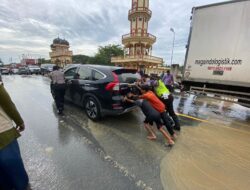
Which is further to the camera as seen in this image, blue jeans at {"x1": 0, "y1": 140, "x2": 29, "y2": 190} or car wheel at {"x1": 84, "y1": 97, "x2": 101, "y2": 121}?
car wheel at {"x1": 84, "y1": 97, "x2": 101, "y2": 121}

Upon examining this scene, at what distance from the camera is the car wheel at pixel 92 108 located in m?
4.78

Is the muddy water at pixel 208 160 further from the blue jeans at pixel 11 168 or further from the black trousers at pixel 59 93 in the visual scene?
the black trousers at pixel 59 93

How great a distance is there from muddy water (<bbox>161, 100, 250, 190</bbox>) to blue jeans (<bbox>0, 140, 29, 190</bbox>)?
2022 mm

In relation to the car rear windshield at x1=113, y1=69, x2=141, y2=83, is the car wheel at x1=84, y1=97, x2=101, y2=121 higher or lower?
lower

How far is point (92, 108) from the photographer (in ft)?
16.3

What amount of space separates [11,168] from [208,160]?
3290mm

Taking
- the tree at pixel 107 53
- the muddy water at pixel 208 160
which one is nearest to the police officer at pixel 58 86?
the muddy water at pixel 208 160

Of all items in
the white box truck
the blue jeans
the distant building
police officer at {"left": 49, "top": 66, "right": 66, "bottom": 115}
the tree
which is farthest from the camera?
the distant building

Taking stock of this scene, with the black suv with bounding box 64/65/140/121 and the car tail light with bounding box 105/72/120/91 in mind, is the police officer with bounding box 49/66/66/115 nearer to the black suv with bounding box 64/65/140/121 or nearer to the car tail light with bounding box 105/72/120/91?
the black suv with bounding box 64/65/140/121

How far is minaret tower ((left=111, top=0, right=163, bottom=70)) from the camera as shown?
108 ft

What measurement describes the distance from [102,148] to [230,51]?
523 cm

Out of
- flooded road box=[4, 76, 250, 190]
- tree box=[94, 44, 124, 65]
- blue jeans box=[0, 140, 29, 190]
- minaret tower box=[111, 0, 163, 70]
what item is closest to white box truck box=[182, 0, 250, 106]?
flooded road box=[4, 76, 250, 190]

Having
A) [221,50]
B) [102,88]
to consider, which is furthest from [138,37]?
[102,88]

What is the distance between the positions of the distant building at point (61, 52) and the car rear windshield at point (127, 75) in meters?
59.6
